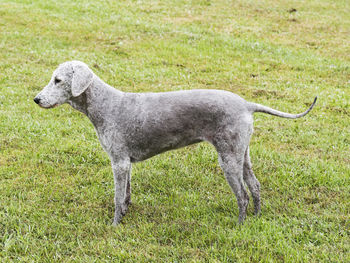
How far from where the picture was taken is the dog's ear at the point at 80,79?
4867 mm

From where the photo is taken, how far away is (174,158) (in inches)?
282

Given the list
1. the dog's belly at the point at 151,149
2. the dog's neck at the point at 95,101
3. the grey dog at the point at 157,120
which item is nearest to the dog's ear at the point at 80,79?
the grey dog at the point at 157,120

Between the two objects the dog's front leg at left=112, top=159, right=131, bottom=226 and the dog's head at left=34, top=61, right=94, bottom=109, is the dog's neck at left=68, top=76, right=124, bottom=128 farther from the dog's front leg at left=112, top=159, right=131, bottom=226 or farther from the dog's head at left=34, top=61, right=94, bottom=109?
the dog's front leg at left=112, top=159, right=131, bottom=226

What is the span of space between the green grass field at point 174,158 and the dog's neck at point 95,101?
1.45 meters

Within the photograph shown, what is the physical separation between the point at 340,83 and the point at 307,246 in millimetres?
8134

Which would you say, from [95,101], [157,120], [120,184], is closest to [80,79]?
[95,101]

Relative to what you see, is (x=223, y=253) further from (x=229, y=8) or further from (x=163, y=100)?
(x=229, y=8)

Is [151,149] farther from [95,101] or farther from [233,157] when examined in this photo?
[233,157]

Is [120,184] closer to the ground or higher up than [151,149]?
closer to the ground

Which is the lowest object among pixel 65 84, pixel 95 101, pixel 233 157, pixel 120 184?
pixel 120 184

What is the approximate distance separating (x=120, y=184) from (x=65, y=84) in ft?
4.98

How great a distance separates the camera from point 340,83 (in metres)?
11.4

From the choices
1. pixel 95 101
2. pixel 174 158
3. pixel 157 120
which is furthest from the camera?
pixel 174 158

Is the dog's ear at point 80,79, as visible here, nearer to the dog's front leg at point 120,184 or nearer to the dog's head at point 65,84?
the dog's head at point 65,84
